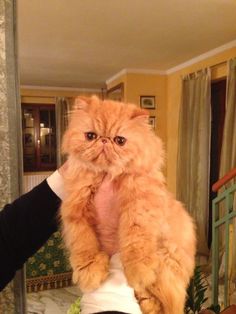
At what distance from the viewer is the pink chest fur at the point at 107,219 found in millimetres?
751

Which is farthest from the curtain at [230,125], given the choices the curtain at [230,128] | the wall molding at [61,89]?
the wall molding at [61,89]

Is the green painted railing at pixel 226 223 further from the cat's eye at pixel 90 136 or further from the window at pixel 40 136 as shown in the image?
the window at pixel 40 136

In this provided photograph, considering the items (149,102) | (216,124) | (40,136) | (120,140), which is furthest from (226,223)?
(40,136)

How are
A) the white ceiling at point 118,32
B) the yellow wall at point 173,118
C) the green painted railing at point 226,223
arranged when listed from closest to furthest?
the green painted railing at point 226,223 < the white ceiling at point 118,32 < the yellow wall at point 173,118

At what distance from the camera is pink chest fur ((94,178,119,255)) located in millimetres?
751

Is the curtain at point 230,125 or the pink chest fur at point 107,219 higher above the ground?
the curtain at point 230,125

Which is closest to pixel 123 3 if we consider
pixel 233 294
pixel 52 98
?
pixel 233 294

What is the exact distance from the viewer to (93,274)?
69 cm

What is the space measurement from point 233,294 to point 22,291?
7.81 feet

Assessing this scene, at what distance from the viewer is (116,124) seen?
808mm

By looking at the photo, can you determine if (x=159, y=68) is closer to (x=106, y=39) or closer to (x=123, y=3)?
(x=106, y=39)

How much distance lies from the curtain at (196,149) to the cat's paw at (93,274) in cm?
317

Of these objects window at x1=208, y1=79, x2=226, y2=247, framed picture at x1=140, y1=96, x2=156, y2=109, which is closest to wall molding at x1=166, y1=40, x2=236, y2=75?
window at x1=208, y1=79, x2=226, y2=247

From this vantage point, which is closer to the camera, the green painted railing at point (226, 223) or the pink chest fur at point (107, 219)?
the pink chest fur at point (107, 219)
